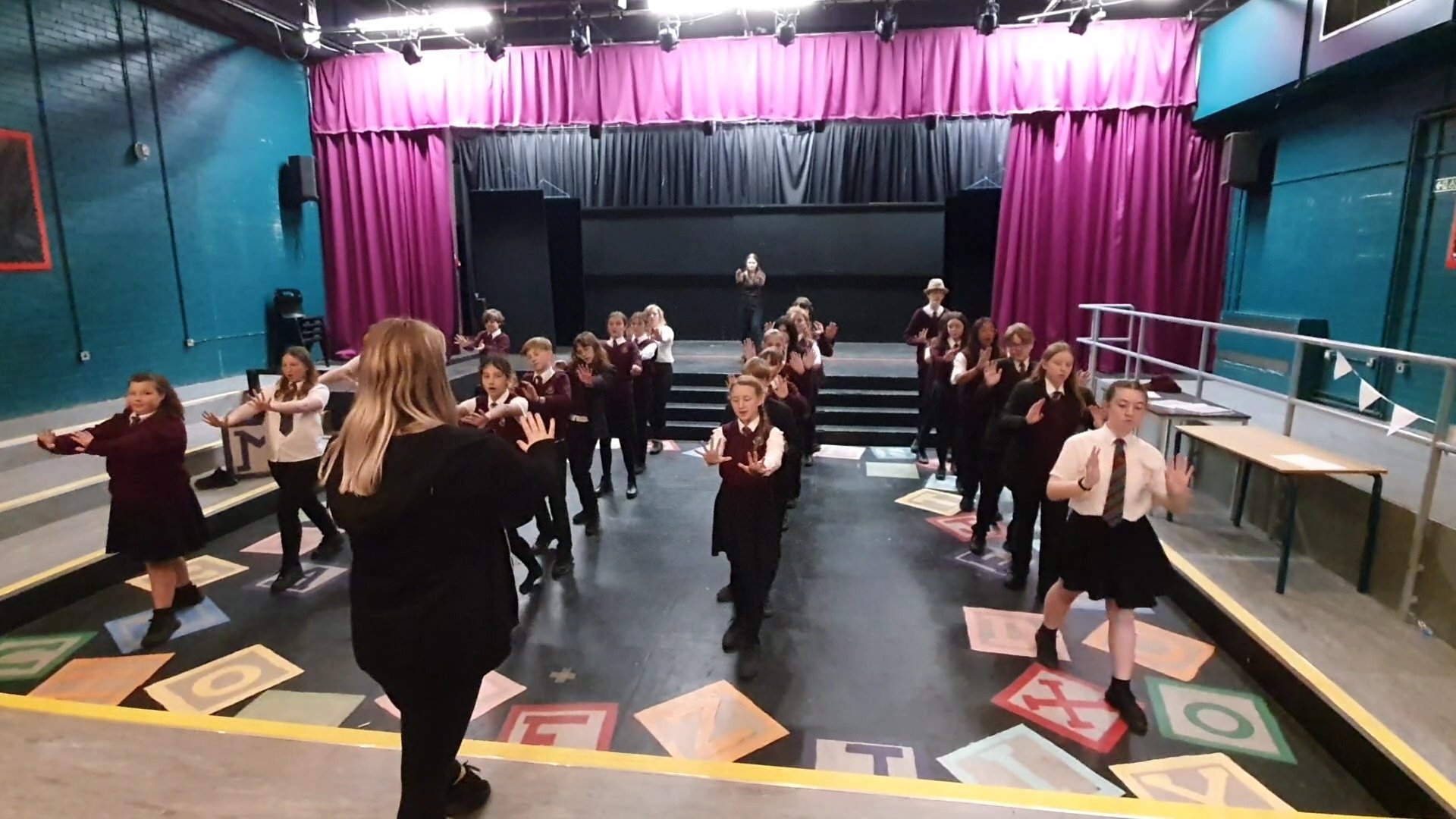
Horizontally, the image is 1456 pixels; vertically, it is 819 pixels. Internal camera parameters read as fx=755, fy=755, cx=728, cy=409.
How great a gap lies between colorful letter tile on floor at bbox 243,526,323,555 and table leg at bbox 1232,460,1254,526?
5890 millimetres

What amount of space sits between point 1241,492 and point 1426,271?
2866 millimetres

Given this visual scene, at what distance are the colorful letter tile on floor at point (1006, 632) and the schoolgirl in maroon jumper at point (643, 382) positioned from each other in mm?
3287

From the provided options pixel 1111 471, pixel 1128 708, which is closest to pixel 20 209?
pixel 1111 471

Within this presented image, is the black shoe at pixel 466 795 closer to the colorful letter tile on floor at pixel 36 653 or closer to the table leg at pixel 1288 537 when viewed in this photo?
the colorful letter tile on floor at pixel 36 653

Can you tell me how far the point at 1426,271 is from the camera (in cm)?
581

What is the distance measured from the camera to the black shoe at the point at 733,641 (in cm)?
354

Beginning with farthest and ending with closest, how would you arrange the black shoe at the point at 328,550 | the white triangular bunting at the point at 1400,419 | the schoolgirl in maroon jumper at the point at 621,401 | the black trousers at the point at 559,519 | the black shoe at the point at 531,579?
the schoolgirl in maroon jumper at the point at 621,401, the black shoe at the point at 328,550, the black trousers at the point at 559,519, the black shoe at the point at 531,579, the white triangular bunting at the point at 1400,419

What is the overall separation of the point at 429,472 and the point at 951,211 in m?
10.7

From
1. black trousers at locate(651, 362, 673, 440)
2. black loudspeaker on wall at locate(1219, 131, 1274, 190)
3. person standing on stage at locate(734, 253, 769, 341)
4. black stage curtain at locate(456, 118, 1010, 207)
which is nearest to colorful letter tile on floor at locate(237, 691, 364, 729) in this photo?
black trousers at locate(651, 362, 673, 440)

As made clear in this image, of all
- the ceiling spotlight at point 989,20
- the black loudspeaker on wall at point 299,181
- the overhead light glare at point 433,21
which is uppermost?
the overhead light glare at point 433,21

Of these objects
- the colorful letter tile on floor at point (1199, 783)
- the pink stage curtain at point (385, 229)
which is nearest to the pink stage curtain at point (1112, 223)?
the colorful letter tile on floor at point (1199, 783)

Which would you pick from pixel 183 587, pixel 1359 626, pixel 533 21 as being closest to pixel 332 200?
pixel 533 21

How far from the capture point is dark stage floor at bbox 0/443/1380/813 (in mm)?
2738

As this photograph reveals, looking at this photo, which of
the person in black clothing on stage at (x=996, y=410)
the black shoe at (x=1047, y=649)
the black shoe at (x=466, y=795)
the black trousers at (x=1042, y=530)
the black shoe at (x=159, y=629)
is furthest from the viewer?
the person in black clothing on stage at (x=996, y=410)
